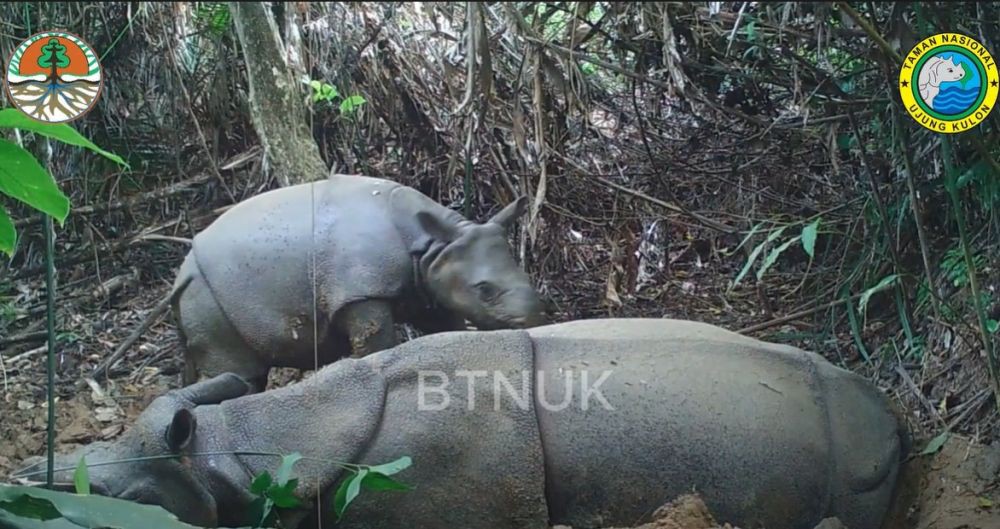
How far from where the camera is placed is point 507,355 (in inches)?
→ 125

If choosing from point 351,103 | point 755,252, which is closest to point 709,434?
point 755,252

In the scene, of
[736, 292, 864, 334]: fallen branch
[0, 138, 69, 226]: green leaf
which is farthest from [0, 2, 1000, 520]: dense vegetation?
[0, 138, 69, 226]: green leaf

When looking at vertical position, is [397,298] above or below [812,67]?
below

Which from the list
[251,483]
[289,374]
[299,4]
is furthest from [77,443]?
[299,4]

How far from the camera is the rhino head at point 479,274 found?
386cm

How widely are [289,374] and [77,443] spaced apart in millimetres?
966

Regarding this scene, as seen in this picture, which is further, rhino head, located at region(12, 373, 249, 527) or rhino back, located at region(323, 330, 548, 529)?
rhino back, located at region(323, 330, 548, 529)

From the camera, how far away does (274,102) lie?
3.18 meters

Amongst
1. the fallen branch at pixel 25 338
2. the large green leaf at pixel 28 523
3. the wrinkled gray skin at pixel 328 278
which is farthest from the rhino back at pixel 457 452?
the large green leaf at pixel 28 523

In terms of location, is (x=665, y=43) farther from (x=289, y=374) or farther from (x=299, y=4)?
(x=289, y=374)

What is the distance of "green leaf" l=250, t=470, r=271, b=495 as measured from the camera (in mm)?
2857

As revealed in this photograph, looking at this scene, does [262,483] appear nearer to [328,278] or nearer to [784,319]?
[328,278]

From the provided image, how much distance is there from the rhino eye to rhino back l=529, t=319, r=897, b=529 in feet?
2.91

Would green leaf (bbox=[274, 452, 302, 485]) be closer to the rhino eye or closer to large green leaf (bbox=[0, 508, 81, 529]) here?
large green leaf (bbox=[0, 508, 81, 529])
